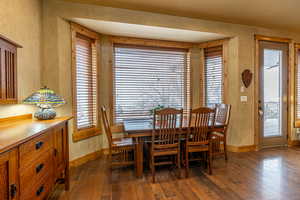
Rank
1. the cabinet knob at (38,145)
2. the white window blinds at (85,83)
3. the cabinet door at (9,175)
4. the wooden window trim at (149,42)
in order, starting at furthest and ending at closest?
the wooden window trim at (149,42)
the white window blinds at (85,83)
the cabinet knob at (38,145)
the cabinet door at (9,175)

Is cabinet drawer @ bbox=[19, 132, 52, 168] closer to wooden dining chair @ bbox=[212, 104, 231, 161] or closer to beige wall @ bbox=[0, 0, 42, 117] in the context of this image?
beige wall @ bbox=[0, 0, 42, 117]

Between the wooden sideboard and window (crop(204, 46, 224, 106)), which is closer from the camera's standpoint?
the wooden sideboard

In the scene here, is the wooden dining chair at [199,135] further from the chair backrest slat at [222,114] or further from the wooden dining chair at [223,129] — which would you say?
the chair backrest slat at [222,114]

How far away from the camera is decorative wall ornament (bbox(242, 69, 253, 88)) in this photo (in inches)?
140

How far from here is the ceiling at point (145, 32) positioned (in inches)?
115

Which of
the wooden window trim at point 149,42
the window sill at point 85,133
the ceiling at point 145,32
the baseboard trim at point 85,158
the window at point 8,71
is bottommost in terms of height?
the baseboard trim at point 85,158

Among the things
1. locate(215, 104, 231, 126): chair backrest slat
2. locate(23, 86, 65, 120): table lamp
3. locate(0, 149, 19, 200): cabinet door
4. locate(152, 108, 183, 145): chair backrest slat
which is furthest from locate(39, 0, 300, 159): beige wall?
locate(0, 149, 19, 200): cabinet door

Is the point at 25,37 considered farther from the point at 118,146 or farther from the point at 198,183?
the point at 198,183

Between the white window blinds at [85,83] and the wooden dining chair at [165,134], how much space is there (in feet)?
4.92

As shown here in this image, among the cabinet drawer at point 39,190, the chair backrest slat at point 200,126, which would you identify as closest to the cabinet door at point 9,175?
the cabinet drawer at point 39,190

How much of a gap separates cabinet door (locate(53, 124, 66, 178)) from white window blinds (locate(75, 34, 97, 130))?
98 cm

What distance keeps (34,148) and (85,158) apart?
1.90m

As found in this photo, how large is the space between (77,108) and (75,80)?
0.51 m

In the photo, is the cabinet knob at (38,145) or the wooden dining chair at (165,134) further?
the wooden dining chair at (165,134)
